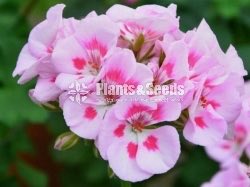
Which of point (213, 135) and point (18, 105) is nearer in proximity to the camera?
point (213, 135)

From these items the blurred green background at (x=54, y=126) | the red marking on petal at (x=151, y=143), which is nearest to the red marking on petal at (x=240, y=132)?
the blurred green background at (x=54, y=126)

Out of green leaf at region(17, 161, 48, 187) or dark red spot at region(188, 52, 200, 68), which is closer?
dark red spot at region(188, 52, 200, 68)

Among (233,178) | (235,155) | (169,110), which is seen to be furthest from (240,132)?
(169,110)

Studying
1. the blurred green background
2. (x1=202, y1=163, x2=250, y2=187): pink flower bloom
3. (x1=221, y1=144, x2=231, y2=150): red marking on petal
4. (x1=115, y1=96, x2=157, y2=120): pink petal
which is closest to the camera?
(x1=115, y1=96, x2=157, y2=120): pink petal

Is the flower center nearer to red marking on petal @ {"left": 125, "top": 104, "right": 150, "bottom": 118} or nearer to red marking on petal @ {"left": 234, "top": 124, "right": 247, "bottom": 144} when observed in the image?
red marking on petal @ {"left": 125, "top": 104, "right": 150, "bottom": 118}

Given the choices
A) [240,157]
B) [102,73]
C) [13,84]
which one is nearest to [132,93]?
[102,73]

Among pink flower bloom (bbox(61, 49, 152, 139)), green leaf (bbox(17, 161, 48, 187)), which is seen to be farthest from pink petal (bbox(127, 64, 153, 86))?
green leaf (bbox(17, 161, 48, 187))

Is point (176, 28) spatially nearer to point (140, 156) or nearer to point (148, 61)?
point (148, 61)
